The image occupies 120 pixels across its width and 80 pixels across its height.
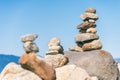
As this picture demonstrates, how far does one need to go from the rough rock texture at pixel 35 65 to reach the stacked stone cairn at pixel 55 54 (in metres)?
2.68

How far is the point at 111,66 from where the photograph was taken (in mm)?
43281

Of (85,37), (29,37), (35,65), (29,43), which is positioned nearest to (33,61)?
(35,65)

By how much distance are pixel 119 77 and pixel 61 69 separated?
9.12m

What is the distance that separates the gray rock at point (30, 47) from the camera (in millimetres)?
35062

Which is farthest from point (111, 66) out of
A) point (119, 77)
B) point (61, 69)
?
point (61, 69)

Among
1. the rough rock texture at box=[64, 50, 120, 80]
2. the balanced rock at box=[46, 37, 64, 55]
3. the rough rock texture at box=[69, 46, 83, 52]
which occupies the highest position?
the balanced rock at box=[46, 37, 64, 55]

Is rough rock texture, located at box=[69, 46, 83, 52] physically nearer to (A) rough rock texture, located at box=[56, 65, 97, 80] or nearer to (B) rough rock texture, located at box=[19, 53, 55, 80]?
(A) rough rock texture, located at box=[56, 65, 97, 80]

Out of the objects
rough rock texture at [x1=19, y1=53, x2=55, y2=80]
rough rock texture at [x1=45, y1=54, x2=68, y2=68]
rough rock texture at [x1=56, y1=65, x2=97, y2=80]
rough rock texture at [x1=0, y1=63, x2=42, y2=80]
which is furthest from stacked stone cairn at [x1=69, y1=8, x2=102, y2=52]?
A: rough rock texture at [x1=0, y1=63, x2=42, y2=80]

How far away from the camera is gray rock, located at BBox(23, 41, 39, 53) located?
115ft

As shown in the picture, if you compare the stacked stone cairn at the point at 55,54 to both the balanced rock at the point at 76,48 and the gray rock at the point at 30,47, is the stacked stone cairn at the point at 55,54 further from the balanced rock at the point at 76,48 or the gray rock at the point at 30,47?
the balanced rock at the point at 76,48

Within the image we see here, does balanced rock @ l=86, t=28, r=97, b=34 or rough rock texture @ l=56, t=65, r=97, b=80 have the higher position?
balanced rock @ l=86, t=28, r=97, b=34

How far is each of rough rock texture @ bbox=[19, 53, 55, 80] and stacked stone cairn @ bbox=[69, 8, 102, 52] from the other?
10215mm

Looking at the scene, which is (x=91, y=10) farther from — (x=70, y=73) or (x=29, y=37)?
(x=29, y=37)

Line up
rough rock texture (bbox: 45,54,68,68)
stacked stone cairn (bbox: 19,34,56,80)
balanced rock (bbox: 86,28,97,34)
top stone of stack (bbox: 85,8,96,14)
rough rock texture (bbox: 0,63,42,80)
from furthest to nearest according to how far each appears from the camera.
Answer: top stone of stack (bbox: 85,8,96,14) < balanced rock (bbox: 86,28,97,34) < rough rock texture (bbox: 45,54,68,68) < stacked stone cairn (bbox: 19,34,56,80) < rough rock texture (bbox: 0,63,42,80)
